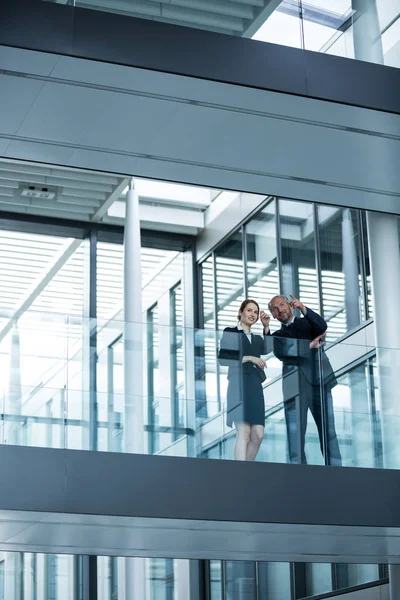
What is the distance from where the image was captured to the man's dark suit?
9133 millimetres

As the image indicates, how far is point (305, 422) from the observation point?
9.12 m

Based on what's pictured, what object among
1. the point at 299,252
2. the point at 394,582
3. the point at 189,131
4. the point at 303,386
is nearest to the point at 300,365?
A: the point at 303,386

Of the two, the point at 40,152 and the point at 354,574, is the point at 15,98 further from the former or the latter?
the point at 354,574

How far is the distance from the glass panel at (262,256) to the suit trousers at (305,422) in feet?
25.9

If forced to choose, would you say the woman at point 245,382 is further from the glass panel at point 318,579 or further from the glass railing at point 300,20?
the glass panel at point 318,579

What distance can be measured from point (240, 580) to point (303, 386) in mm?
8926

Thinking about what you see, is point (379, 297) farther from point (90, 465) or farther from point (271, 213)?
point (271, 213)

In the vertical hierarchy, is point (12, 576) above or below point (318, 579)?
above

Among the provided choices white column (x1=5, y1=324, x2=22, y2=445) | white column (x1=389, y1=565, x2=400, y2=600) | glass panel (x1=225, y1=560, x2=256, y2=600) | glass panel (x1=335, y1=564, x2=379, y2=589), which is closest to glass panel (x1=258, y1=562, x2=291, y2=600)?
glass panel (x1=225, y1=560, x2=256, y2=600)

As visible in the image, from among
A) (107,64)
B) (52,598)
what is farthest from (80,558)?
(107,64)

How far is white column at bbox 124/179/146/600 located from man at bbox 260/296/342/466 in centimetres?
120

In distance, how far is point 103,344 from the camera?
880 cm

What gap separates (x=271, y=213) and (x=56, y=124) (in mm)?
8366

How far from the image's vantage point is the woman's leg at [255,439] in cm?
904
